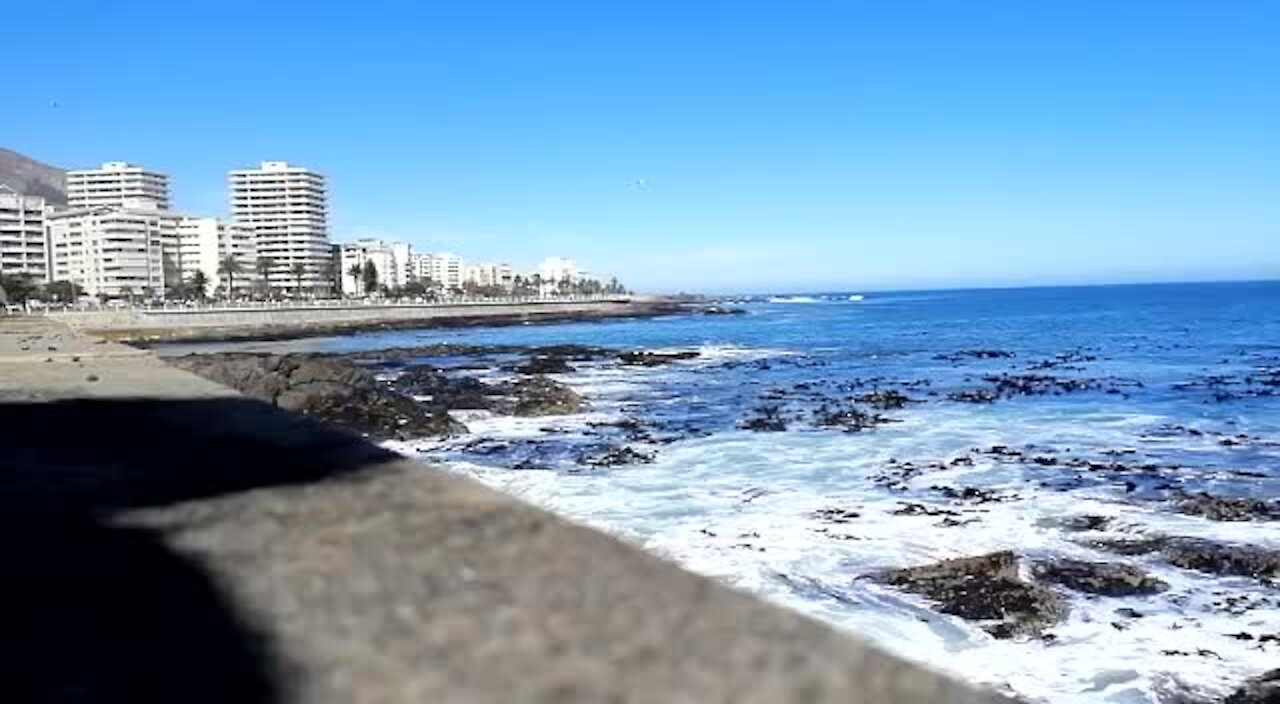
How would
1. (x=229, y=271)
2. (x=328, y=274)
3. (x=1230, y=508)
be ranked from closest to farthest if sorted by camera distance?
(x=1230, y=508) → (x=229, y=271) → (x=328, y=274)

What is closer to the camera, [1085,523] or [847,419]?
[1085,523]

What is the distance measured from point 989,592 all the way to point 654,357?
35.0m

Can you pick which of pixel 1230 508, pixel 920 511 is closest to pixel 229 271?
pixel 920 511

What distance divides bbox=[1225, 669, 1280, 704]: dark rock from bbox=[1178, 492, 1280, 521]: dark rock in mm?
5491

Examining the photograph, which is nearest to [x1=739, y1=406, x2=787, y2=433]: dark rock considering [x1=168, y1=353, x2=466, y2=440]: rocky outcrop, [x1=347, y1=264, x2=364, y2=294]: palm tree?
[x1=168, y1=353, x2=466, y2=440]: rocky outcrop

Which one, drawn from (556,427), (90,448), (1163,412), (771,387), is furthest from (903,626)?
(771,387)

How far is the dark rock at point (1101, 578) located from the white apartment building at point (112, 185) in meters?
185

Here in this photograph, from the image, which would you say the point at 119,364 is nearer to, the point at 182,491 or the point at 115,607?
the point at 182,491

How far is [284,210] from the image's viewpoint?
155 metres

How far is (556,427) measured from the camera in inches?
858

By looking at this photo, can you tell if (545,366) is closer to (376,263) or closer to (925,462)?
(925,462)

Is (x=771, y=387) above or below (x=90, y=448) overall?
below

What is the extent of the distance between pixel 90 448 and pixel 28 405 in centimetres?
230

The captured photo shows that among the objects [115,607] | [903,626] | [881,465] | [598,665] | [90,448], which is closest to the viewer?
[598,665]
